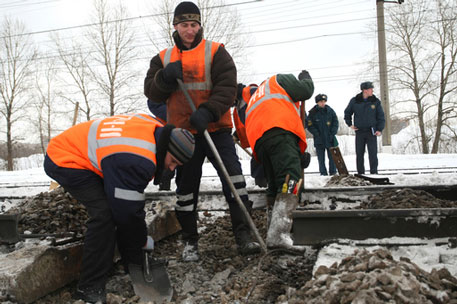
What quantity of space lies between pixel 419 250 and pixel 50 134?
105 feet

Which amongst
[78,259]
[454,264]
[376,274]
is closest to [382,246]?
[454,264]

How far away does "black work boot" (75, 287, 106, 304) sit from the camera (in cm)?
263

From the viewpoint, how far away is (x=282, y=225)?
121 inches

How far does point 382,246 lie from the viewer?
8.45 feet

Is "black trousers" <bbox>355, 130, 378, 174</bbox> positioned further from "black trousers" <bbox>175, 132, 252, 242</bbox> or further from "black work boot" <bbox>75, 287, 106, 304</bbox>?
"black work boot" <bbox>75, 287, 106, 304</bbox>

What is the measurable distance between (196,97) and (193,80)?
158 millimetres

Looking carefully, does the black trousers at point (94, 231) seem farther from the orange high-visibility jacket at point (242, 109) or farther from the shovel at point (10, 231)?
the orange high-visibility jacket at point (242, 109)

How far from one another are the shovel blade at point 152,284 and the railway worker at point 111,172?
95mm

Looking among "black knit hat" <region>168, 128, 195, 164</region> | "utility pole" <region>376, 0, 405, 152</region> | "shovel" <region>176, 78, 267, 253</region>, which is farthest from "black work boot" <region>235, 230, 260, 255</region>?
"utility pole" <region>376, 0, 405, 152</region>

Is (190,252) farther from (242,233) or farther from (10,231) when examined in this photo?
(10,231)

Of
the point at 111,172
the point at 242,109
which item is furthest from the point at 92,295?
the point at 242,109

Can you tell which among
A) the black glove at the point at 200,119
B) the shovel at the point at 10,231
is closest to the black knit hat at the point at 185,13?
the black glove at the point at 200,119

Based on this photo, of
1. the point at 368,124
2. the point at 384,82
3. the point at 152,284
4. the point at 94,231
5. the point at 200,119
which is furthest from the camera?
the point at 384,82

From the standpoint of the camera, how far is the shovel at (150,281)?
2.78 metres
